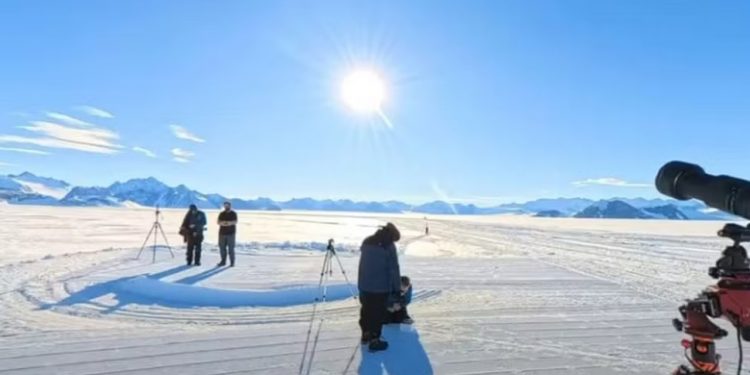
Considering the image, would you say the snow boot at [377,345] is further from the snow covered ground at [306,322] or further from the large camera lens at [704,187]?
the large camera lens at [704,187]

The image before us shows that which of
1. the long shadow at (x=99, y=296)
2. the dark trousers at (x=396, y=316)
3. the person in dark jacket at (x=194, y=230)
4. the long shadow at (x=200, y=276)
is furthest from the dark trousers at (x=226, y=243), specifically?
the dark trousers at (x=396, y=316)

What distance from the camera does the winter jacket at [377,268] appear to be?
227 inches

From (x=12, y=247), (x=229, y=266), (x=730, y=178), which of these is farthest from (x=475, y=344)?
(x=12, y=247)

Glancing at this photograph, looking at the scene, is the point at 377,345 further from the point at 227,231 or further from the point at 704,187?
the point at 227,231

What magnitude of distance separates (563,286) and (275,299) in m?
6.12

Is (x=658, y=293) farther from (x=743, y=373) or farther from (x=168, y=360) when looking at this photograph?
(x=168, y=360)

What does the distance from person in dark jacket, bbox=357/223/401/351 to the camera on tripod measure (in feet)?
11.4

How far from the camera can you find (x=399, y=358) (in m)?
5.39

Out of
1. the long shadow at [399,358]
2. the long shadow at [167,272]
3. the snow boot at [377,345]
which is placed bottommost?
the long shadow at [399,358]

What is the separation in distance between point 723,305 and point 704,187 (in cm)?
61

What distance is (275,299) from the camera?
8938mm

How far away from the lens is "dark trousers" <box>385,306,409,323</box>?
22.3ft

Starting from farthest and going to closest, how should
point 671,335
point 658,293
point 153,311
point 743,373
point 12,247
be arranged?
point 12,247, point 658,293, point 153,311, point 671,335, point 743,373

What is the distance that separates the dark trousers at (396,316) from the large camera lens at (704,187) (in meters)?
4.69
